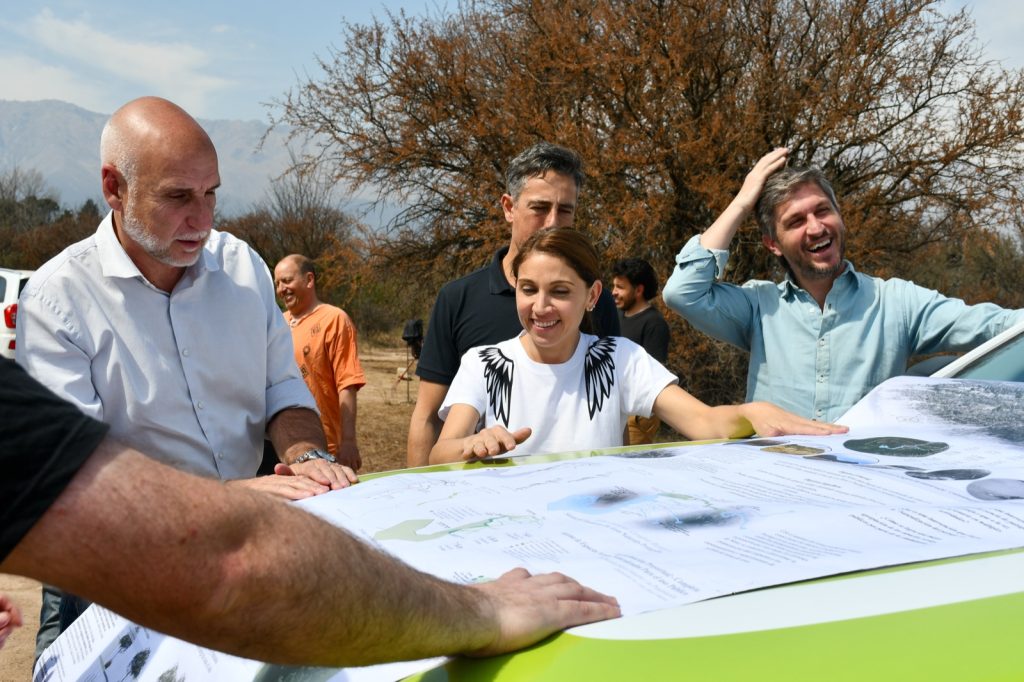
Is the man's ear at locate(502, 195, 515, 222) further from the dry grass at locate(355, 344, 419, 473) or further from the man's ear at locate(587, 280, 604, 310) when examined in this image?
the dry grass at locate(355, 344, 419, 473)

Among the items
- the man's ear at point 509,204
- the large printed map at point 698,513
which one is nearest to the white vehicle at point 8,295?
the man's ear at point 509,204

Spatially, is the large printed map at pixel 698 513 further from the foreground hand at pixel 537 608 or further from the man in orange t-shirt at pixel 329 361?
the man in orange t-shirt at pixel 329 361

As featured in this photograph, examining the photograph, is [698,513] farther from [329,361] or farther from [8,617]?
[329,361]

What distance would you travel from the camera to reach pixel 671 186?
34.2ft

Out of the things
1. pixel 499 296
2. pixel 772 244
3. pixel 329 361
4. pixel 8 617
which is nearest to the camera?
pixel 8 617

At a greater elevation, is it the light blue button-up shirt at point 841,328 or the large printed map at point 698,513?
the light blue button-up shirt at point 841,328

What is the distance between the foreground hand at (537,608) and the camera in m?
1.15

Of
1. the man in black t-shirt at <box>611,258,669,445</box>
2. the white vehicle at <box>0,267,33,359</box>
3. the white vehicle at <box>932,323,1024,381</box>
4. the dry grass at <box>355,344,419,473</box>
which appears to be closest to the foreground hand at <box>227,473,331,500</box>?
the white vehicle at <box>932,323,1024,381</box>

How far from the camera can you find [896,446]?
2.03 metres

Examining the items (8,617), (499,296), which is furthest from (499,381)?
(8,617)

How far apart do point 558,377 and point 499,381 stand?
0.56ft

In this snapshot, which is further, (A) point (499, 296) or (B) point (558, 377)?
(A) point (499, 296)

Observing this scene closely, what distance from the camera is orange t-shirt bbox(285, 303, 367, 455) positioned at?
5762 millimetres

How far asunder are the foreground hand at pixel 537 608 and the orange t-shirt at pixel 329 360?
460 centimetres
